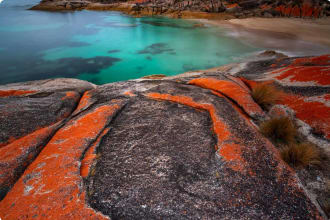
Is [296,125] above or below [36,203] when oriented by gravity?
above

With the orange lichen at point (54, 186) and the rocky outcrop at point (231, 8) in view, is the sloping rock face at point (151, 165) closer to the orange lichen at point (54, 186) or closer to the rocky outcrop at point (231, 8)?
the orange lichen at point (54, 186)

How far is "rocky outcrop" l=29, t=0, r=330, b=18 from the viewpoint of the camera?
117ft

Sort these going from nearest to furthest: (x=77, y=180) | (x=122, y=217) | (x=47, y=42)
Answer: (x=122, y=217), (x=77, y=180), (x=47, y=42)

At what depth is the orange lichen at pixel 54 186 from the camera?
195cm

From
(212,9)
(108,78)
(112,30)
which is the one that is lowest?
(108,78)

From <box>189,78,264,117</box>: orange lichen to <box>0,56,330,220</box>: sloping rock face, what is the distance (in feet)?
0.17

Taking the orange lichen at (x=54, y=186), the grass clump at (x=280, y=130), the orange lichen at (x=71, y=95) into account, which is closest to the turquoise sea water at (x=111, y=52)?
the orange lichen at (x=71, y=95)

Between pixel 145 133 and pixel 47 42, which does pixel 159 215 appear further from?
pixel 47 42

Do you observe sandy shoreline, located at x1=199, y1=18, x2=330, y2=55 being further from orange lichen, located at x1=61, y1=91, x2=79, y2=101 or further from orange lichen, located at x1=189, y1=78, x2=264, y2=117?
orange lichen, located at x1=61, y1=91, x2=79, y2=101

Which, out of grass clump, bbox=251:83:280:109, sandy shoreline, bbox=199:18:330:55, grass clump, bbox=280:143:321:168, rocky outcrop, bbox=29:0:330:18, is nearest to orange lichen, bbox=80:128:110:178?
grass clump, bbox=280:143:321:168

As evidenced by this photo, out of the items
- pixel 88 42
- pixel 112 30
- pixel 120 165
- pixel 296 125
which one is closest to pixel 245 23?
pixel 112 30

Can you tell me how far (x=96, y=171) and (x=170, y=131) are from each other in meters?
1.60

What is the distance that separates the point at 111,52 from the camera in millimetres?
24484

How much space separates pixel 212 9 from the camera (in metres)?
45.9
